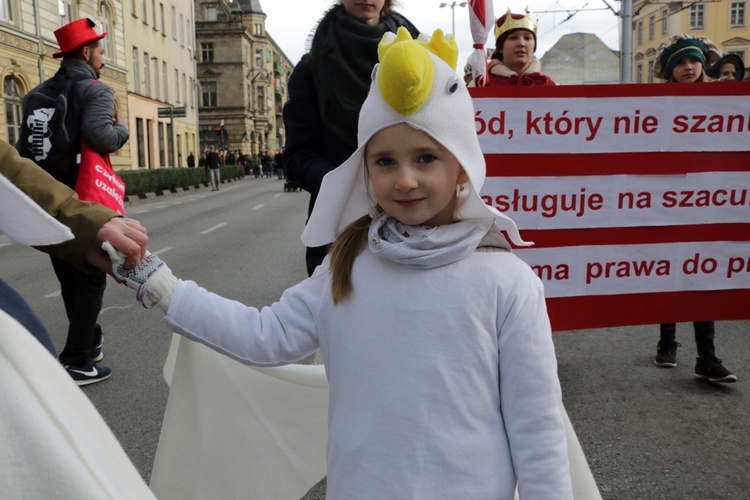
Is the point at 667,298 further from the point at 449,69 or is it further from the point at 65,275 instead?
the point at 65,275

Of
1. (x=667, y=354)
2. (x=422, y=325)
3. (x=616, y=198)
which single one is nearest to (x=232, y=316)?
(x=422, y=325)

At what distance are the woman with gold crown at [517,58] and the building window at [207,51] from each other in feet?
265

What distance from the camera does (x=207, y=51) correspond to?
3184 inches

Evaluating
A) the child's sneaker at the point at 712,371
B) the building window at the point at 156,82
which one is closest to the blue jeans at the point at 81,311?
the child's sneaker at the point at 712,371

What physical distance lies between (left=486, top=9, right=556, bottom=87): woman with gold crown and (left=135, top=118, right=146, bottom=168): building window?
3865 cm

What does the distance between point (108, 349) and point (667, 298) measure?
373 cm

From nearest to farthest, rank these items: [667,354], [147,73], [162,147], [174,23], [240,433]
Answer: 1. [240,433]
2. [667,354]
3. [147,73]
4. [162,147]
5. [174,23]

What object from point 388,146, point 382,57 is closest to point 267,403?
point 388,146

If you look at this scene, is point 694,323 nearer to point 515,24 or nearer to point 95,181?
point 515,24

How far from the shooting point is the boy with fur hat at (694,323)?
4.25m

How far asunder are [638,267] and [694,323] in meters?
0.65

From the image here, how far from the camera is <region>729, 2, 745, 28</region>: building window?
2339 inches

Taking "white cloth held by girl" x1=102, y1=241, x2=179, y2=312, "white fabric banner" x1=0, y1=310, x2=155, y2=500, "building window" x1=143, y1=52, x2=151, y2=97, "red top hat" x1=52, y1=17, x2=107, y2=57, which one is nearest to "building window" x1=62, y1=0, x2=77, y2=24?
"building window" x1=143, y1=52, x2=151, y2=97

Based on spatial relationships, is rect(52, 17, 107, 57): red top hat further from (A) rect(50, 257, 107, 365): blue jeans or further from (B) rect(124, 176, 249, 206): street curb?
(B) rect(124, 176, 249, 206): street curb
